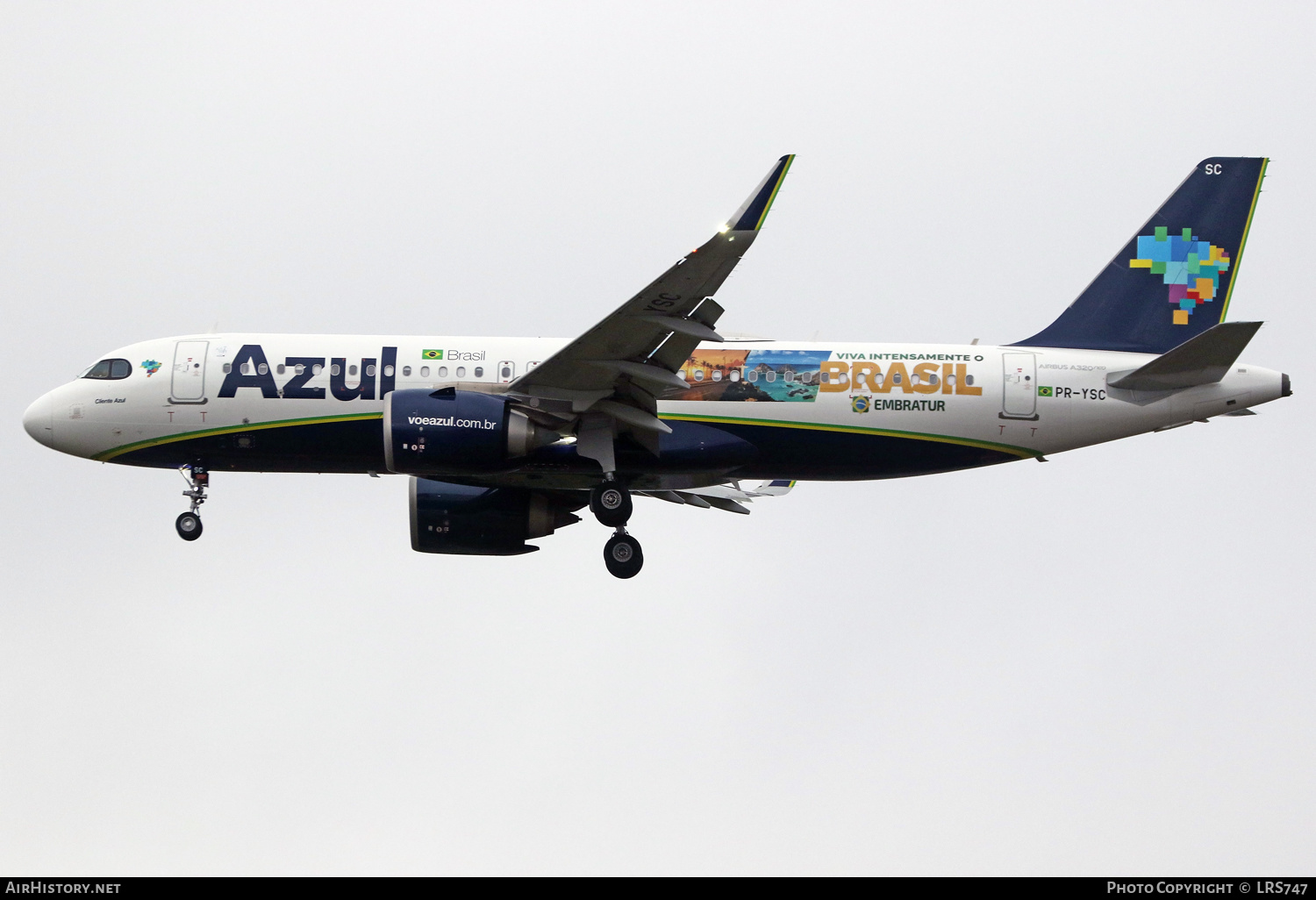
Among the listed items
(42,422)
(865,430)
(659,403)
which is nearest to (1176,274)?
(865,430)

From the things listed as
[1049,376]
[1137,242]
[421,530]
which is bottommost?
[421,530]

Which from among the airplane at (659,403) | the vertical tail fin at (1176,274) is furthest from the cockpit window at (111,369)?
the vertical tail fin at (1176,274)

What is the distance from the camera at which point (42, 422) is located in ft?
118

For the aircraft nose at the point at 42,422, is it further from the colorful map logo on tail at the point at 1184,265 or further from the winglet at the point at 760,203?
the colorful map logo on tail at the point at 1184,265

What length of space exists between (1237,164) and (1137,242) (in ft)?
9.18

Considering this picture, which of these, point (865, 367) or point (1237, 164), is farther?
point (1237, 164)

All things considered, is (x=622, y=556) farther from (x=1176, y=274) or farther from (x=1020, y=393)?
(x=1176, y=274)

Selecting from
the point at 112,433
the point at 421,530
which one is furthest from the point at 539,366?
the point at 112,433

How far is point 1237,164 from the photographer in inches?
1452

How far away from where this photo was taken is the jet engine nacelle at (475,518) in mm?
37219

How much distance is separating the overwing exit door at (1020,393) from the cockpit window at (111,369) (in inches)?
738

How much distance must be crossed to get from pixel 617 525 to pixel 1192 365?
481 inches
